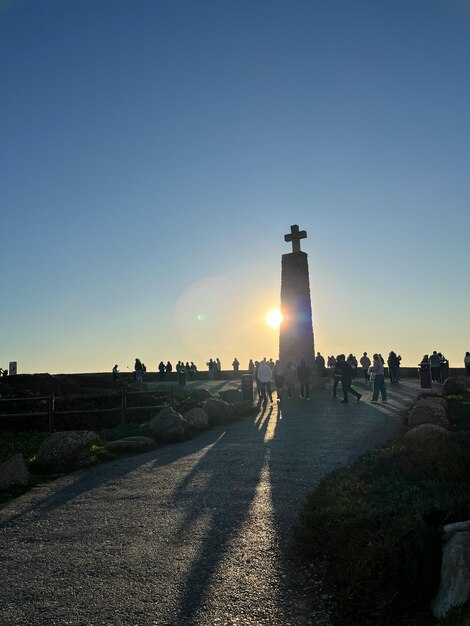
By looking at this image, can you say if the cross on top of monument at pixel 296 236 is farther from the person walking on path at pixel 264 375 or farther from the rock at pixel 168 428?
the rock at pixel 168 428

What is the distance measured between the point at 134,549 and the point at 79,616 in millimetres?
1411

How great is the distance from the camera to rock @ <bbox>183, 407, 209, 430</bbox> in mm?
14544

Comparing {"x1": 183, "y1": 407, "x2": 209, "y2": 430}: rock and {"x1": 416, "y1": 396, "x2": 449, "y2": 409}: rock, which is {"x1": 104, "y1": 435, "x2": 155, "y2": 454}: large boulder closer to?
{"x1": 183, "y1": 407, "x2": 209, "y2": 430}: rock

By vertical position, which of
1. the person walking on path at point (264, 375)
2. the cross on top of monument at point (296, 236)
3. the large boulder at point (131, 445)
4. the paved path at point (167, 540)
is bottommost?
the paved path at point (167, 540)

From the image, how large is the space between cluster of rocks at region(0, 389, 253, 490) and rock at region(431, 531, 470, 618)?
298 inches

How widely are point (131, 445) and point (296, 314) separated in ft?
59.2

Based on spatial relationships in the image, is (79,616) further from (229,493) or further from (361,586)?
(229,493)

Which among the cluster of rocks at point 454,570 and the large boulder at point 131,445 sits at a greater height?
the cluster of rocks at point 454,570

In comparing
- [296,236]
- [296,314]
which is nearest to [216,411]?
[296,314]

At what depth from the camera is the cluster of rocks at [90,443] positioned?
9.12 metres

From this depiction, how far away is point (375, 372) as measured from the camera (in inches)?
794

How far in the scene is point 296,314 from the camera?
93.3 feet

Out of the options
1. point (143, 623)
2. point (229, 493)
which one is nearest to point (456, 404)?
point (229, 493)

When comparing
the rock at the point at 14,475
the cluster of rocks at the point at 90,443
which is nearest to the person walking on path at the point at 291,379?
the cluster of rocks at the point at 90,443
